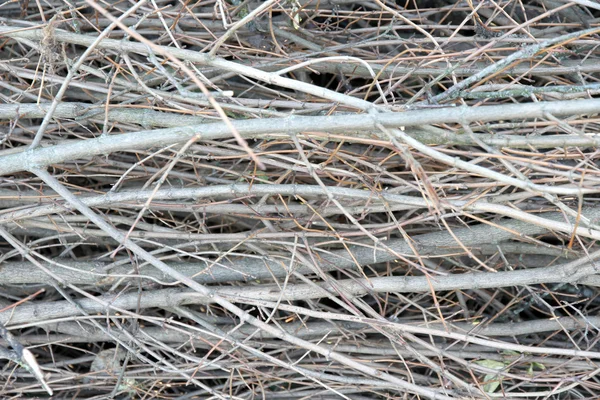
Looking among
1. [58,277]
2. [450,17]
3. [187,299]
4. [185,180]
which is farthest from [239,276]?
[450,17]

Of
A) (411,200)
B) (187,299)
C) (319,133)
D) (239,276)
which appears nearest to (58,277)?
(187,299)

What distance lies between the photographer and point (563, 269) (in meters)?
1.50

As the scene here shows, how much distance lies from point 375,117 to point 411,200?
34 centimetres

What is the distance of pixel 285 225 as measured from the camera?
163 cm

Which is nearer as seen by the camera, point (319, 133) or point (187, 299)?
point (319, 133)

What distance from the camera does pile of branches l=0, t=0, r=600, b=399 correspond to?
1479 mm

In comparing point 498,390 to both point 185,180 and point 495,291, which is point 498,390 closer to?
point 495,291

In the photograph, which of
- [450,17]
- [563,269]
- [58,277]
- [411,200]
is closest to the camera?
[411,200]

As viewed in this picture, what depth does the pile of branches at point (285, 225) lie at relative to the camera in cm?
148

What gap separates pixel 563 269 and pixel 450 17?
91 centimetres

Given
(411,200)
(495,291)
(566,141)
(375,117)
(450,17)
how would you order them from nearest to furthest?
1. (375,117)
2. (566,141)
3. (411,200)
4. (495,291)
5. (450,17)

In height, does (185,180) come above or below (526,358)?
above

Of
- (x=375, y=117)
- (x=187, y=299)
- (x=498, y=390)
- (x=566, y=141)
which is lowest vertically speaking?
(x=498, y=390)

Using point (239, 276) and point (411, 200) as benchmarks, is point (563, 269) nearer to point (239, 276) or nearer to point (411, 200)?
point (411, 200)
